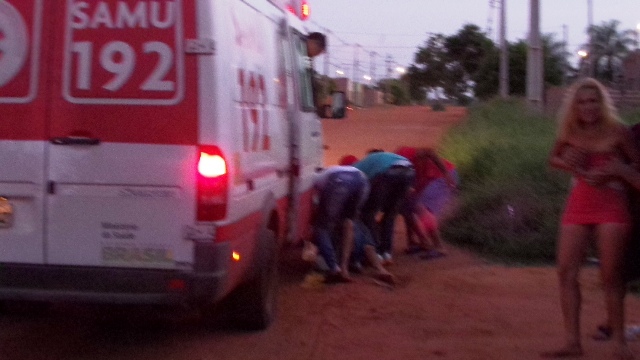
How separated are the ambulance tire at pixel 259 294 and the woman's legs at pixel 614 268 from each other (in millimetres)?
2281

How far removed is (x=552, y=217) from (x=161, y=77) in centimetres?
624

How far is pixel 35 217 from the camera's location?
551 centimetres

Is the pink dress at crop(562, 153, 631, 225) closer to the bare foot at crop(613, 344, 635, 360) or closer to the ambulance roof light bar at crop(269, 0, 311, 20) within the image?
the bare foot at crop(613, 344, 635, 360)

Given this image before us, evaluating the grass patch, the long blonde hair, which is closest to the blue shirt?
the grass patch

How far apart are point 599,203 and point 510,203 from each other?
5102 millimetres

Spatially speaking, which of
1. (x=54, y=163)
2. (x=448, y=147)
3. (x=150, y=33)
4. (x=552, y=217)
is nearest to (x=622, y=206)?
(x=150, y=33)

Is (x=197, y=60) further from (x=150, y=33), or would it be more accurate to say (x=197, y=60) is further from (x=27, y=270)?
(x=27, y=270)

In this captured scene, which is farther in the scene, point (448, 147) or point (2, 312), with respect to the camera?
point (448, 147)

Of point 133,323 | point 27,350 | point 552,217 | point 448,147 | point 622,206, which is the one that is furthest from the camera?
point 448,147

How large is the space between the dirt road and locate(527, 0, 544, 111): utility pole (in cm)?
1093

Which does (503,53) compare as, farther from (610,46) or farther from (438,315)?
(610,46)

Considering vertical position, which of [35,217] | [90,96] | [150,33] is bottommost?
[35,217]

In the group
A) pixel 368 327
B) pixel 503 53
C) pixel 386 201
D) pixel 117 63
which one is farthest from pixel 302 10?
pixel 503 53

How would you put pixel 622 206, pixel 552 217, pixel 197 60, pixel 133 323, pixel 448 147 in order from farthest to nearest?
pixel 448 147 < pixel 552 217 < pixel 133 323 < pixel 622 206 < pixel 197 60
